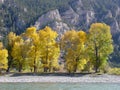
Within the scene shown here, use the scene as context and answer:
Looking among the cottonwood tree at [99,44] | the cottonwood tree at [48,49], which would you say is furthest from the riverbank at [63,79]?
the cottonwood tree at [48,49]

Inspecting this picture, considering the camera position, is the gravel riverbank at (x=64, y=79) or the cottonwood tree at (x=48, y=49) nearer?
the gravel riverbank at (x=64, y=79)

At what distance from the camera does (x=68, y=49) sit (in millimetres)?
87938

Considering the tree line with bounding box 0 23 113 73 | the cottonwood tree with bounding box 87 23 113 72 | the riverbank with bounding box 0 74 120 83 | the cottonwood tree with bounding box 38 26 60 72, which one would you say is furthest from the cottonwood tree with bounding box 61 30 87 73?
the riverbank with bounding box 0 74 120 83

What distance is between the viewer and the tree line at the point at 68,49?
287 feet

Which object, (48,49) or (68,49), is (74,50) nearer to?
(68,49)

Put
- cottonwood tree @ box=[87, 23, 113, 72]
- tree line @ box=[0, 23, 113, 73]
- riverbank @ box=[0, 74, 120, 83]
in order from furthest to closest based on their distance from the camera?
1. tree line @ box=[0, 23, 113, 73]
2. cottonwood tree @ box=[87, 23, 113, 72]
3. riverbank @ box=[0, 74, 120, 83]

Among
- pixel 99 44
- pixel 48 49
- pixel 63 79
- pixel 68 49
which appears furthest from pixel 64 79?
pixel 99 44

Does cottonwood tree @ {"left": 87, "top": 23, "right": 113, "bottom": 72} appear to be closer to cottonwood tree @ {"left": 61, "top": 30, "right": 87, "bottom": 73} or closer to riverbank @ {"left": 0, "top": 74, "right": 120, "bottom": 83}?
cottonwood tree @ {"left": 61, "top": 30, "right": 87, "bottom": 73}

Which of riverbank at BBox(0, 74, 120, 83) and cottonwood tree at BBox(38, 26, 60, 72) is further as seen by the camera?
cottonwood tree at BBox(38, 26, 60, 72)

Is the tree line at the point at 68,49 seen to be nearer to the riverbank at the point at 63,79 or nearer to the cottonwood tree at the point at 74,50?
the cottonwood tree at the point at 74,50

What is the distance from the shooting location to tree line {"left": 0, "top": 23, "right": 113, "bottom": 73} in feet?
287

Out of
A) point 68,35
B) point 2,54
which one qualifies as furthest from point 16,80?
point 68,35

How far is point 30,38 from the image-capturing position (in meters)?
90.2

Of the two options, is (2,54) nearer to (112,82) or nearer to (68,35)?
(68,35)
